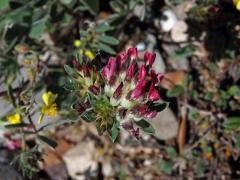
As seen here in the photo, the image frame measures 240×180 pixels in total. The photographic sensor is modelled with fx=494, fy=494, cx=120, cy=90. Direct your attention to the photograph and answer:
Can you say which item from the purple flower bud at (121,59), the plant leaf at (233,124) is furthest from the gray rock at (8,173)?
the plant leaf at (233,124)

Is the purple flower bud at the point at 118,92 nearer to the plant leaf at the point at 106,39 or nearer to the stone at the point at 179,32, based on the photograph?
the plant leaf at the point at 106,39

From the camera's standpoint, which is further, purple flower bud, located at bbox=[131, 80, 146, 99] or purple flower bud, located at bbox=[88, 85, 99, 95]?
purple flower bud, located at bbox=[88, 85, 99, 95]

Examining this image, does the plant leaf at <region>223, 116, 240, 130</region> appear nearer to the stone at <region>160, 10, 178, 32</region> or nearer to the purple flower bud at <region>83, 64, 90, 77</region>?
the stone at <region>160, 10, 178, 32</region>

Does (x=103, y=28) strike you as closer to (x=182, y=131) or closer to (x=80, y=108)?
(x=182, y=131)

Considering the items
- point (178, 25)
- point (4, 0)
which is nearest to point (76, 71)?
point (4, 0)

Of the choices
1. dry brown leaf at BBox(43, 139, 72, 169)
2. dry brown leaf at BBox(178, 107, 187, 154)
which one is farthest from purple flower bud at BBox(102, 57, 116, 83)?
dry brown leaf at BBox(43, 139, 72, 169)

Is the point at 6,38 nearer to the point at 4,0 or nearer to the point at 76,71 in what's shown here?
the point at 4,0

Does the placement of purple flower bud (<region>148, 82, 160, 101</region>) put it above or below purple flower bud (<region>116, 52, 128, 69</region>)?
below
